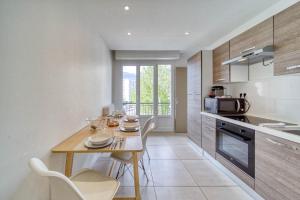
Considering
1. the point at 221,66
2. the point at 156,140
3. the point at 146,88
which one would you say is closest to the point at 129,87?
the point at 146,88

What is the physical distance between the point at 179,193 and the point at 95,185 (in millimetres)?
1292

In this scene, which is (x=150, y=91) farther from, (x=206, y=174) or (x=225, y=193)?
(x=225, y=193)

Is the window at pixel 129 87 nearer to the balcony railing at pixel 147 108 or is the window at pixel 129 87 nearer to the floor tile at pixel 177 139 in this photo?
the balcony railing at pixel 147 108

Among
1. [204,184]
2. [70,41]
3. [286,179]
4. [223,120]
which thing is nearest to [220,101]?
[223,120]

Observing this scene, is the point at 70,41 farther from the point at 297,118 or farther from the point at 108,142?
the point at 297,118

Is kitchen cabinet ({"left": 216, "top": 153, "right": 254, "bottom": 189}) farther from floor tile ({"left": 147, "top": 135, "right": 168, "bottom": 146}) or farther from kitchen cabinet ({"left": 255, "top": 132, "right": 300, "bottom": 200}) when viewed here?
floor tile ({"left": 147, "top": 135, "right": 168, "bottom": 146})

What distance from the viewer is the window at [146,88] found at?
6.11 metres

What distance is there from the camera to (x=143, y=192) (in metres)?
2.44

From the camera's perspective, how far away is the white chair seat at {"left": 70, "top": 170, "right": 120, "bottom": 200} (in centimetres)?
145

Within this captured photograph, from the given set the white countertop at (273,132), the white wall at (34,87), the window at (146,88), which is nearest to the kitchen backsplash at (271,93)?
the white countertop at (273,132)

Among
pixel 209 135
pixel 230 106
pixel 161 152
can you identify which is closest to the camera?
pixel 230 106

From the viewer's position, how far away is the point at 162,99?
20.4ft

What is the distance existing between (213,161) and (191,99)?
1718 millimetres

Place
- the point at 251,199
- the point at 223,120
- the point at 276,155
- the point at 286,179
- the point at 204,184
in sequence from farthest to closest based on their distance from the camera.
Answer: the point at 223,120, the point at 204,184, the point at 251,199, the point at 276,155, the point at 286,179
